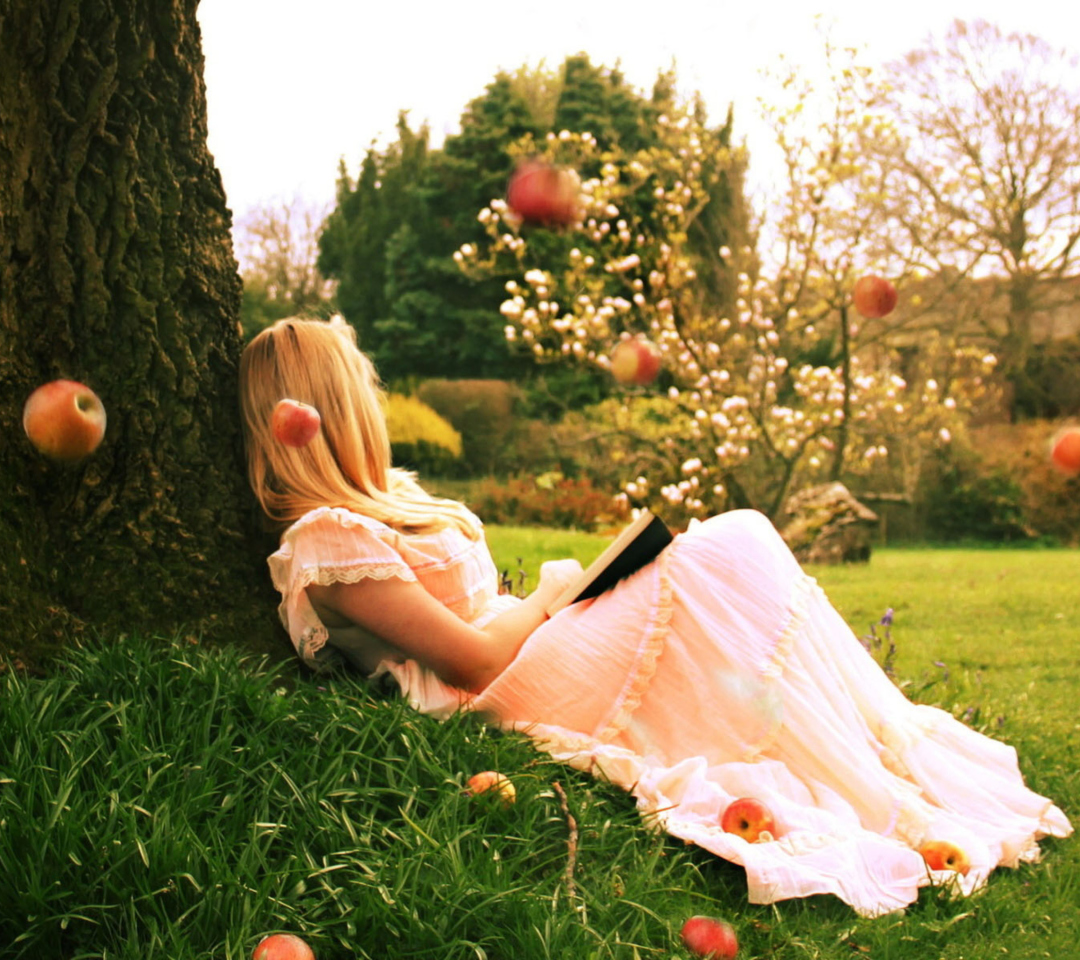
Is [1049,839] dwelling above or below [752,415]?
below

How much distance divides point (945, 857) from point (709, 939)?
731 millimetres

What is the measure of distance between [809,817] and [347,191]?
61.9 ft

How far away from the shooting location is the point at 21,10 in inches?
87.4

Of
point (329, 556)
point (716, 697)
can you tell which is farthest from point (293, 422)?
point (716, 697)

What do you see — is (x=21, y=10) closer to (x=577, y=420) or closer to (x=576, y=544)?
(x=576, y=544)

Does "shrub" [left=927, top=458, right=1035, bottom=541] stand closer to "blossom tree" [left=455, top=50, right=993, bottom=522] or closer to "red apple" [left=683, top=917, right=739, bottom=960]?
"blossom tree" [left=455, top=50, right=993, bottom=522]

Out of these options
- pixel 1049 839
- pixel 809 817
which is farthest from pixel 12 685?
pixel 1049 839

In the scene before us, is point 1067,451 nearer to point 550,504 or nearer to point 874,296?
point 874,296

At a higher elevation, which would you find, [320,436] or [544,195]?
[544,195]

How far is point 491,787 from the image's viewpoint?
2012 mm

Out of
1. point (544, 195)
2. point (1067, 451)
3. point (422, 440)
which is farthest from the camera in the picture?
point (422, 440)

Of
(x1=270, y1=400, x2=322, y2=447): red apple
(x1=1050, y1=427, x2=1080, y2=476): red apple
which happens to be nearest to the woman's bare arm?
(x1=270, y1=400, x2=322, y2=447): red apple

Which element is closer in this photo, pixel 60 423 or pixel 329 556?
pixel 60 423

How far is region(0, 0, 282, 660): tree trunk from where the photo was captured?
2.23 metres
